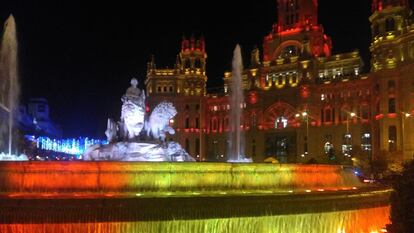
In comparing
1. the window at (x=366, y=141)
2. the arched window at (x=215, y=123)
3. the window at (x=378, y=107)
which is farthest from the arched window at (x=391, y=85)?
the arched window at (x=215, y=123)

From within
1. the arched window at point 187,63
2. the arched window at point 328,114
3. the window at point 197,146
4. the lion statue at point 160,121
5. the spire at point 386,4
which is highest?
the spire at point 386,4

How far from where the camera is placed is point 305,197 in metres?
15.3

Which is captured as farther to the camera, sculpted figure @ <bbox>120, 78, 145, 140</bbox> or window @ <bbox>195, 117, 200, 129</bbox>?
window @ <bbox>195, 117, 200, 129</bbox>

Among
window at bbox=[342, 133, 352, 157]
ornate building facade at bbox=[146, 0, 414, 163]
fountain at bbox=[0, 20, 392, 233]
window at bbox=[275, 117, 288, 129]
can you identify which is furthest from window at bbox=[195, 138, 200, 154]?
fountain at bbox=[0, 20, 392, 233]

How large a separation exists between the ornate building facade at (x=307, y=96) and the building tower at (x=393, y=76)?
0.14 metres

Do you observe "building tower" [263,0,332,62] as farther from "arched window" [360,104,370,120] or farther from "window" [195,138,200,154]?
"window" [195,138,200,154]

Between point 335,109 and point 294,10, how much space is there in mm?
25214

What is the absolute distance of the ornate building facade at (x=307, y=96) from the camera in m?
65.6

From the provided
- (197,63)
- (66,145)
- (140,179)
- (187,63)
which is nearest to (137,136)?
(140,179)

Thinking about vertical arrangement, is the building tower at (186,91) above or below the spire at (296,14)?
below

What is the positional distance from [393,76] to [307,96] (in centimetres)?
1788

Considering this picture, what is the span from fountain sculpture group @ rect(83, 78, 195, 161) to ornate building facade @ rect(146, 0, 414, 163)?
44126 millimetres

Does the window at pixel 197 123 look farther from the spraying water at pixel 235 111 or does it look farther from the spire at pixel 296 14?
the spire at pixel 296 14

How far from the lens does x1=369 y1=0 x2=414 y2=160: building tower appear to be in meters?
62.3
